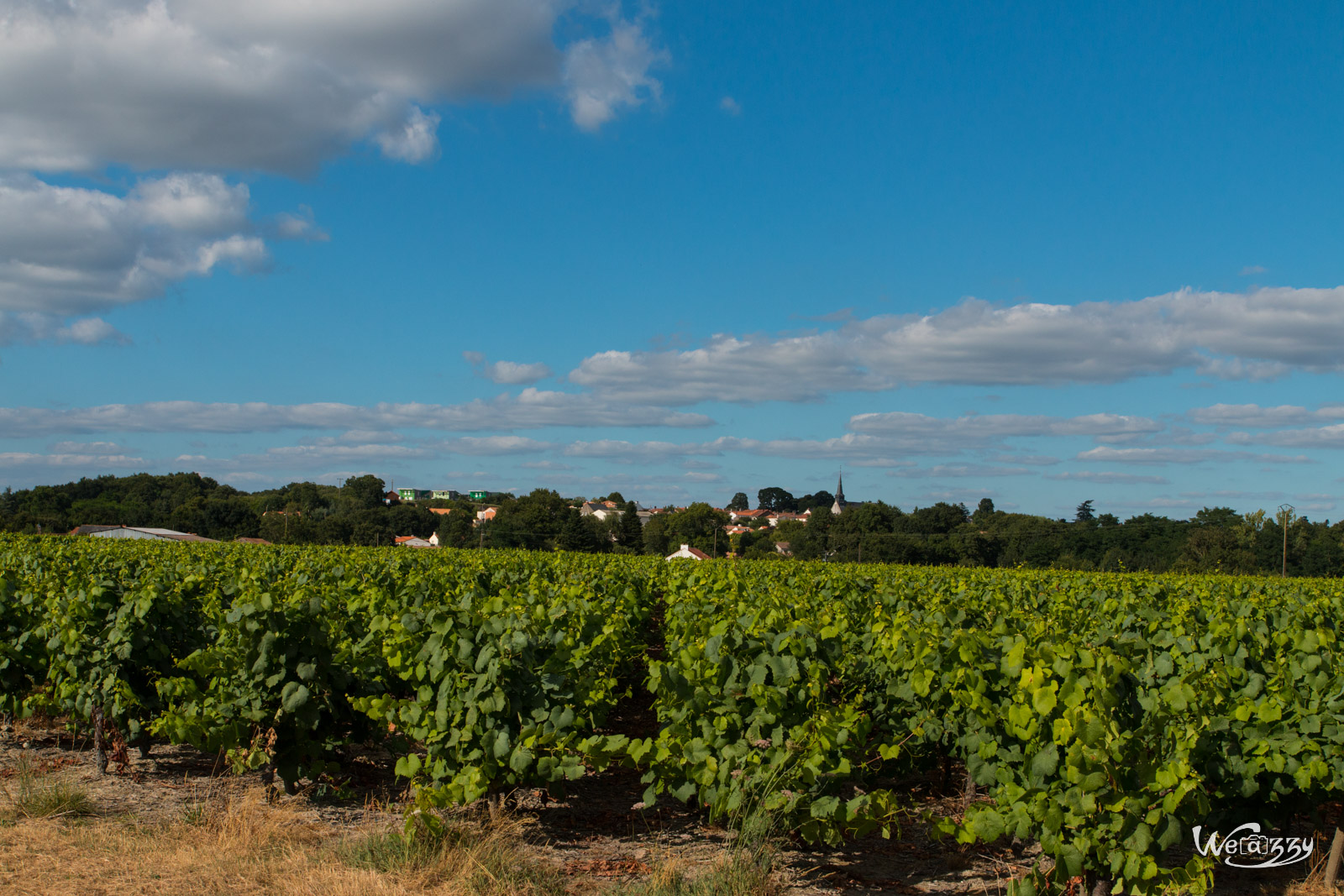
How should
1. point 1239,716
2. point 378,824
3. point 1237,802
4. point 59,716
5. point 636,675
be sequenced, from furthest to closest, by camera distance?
1. point 636,675
2. point 59,716
3. point 378,824
4. point 1237,802
5. point 1239,716

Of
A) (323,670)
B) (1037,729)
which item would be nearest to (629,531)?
(323,670)

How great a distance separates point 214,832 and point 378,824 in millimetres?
969

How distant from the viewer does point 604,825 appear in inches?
239

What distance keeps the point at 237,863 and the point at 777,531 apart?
101m

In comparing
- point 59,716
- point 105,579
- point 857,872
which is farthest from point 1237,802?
point 59,716

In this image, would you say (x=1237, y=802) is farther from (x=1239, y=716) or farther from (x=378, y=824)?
(x=378, y=824)

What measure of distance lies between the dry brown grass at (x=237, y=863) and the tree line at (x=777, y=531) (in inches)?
2160

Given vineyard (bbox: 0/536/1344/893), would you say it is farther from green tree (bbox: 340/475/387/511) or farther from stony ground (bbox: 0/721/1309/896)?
green tree (bbox: 340/475/387/511)

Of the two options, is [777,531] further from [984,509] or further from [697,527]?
[984,509]

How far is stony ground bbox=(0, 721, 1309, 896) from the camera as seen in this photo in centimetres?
513

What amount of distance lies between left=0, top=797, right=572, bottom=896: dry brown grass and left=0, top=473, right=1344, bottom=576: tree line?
180 feet

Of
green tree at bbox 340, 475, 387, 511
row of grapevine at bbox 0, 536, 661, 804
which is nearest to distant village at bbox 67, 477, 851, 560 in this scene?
green tree at bbox 340, 475, 387, 511

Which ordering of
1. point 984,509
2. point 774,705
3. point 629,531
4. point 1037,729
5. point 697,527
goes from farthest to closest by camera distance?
point 984,509, point 697,527, point 629,531, point 774,705, point 1037,729

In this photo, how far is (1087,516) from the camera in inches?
4670
